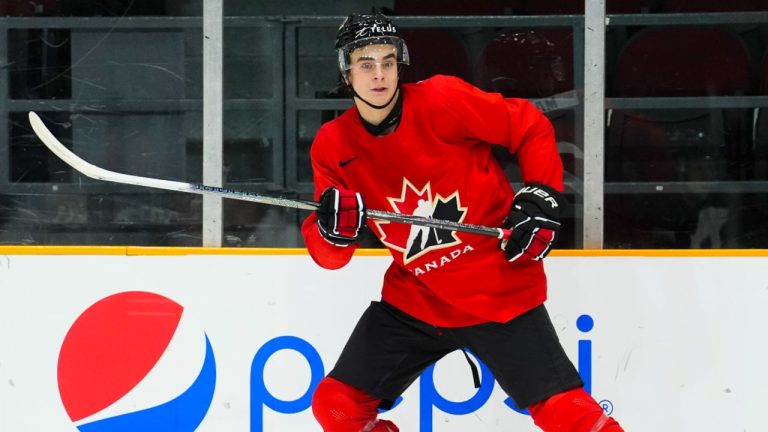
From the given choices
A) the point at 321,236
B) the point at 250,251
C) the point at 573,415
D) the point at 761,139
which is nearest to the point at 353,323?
the point at 250,251

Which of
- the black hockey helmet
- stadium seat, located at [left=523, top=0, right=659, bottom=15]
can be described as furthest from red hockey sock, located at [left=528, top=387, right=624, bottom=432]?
stadium seat, located at [left=523, top=0, right=659, bottom=15]

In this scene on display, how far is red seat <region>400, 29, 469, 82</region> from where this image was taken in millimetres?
3148

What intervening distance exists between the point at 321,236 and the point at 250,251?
0.69 metres

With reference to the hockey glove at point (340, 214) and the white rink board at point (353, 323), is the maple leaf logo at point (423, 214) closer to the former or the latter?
the hockey glove at point (340, 214)

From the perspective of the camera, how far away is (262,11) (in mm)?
3162

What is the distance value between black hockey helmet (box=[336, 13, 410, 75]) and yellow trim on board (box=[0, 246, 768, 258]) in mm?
754

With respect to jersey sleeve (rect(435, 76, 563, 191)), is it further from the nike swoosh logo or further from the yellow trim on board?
the yellow trim on board

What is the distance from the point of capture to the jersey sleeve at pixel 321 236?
2443mm

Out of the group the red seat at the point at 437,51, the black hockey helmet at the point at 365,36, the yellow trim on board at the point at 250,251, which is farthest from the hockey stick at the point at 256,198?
the red seat at the point at 437,51

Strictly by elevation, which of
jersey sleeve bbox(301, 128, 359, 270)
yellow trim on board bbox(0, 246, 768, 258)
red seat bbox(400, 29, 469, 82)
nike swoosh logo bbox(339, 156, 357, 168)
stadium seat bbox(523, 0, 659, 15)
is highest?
stadium seat bbox(523, 0, 659, 15)

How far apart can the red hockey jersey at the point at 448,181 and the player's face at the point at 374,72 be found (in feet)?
0.23

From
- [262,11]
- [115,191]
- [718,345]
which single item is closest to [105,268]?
[115,191]

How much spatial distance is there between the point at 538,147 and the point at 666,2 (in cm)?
99

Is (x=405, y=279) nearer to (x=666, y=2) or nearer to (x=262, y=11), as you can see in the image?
(x=262, y=11)
